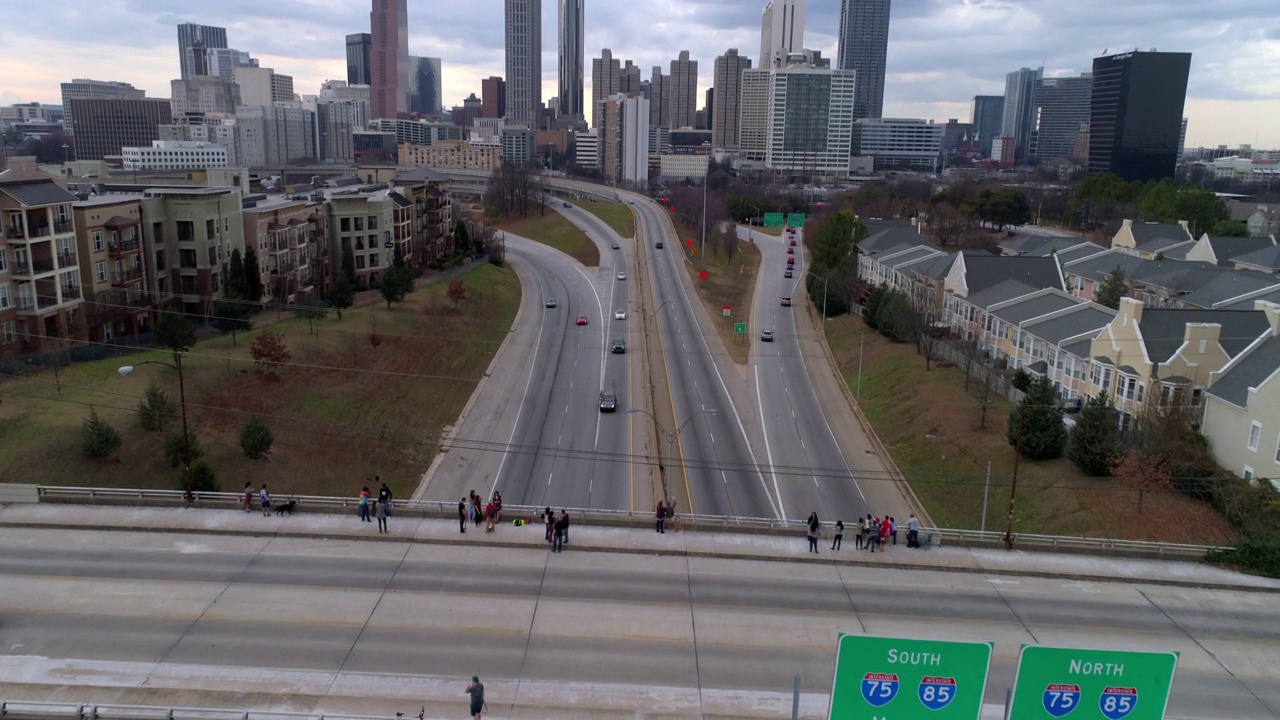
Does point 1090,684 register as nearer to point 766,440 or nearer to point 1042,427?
point 1042,427

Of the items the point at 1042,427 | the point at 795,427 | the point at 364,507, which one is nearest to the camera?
the point at 364,507

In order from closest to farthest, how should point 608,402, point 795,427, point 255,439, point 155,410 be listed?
1. point 155,410
2. point 255,439
3. point 795,427
4. point 608,402

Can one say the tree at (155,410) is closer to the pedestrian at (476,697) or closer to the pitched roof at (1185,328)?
the pedestrian at (476,697)

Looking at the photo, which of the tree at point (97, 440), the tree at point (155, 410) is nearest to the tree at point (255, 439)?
the tree at point (155, 410)

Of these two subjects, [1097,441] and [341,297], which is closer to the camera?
[1097,441]

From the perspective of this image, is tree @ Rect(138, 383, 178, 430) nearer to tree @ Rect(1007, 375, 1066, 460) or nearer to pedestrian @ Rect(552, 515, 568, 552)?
pedestrian @ Rect(552, 515, 568, 552)

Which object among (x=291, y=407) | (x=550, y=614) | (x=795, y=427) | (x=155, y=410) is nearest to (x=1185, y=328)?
(x=795, y=427)
